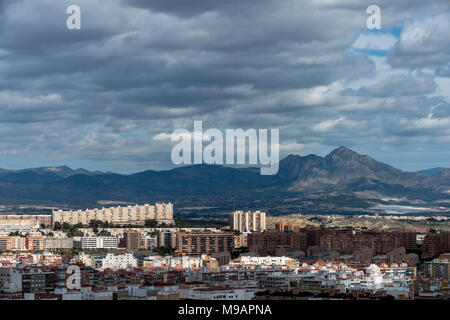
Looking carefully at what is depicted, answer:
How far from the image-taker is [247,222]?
3616 cm

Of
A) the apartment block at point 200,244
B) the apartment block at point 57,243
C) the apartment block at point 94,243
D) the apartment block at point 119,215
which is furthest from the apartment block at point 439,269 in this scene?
the apartment block at point 119,215

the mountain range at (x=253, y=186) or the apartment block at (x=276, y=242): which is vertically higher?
the mountain range at (x=253, y=186)

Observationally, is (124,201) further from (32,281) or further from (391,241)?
(32,281)

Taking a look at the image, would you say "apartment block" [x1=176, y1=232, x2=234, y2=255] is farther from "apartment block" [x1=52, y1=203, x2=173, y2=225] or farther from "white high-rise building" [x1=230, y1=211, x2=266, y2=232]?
"apartment block" [x1=52, y1=203, x2=173, y2=225]

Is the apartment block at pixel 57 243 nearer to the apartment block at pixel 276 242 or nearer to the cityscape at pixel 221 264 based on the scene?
the cityscape at pixel 221 264

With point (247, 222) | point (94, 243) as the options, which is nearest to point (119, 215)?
point (247, 222)

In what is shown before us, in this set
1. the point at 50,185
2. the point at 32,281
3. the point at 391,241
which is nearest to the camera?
the point at 32,281

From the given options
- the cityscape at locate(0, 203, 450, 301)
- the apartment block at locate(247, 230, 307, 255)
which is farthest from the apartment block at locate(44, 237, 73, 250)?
the apartment block at locate(247, 230, 307, 255)

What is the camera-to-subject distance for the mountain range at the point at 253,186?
2655 inches

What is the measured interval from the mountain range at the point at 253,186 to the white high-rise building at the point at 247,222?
19.8 m

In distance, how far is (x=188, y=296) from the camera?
11945 mm

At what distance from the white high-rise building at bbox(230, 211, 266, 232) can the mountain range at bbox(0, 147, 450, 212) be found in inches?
780

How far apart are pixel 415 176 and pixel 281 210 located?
32712mm
